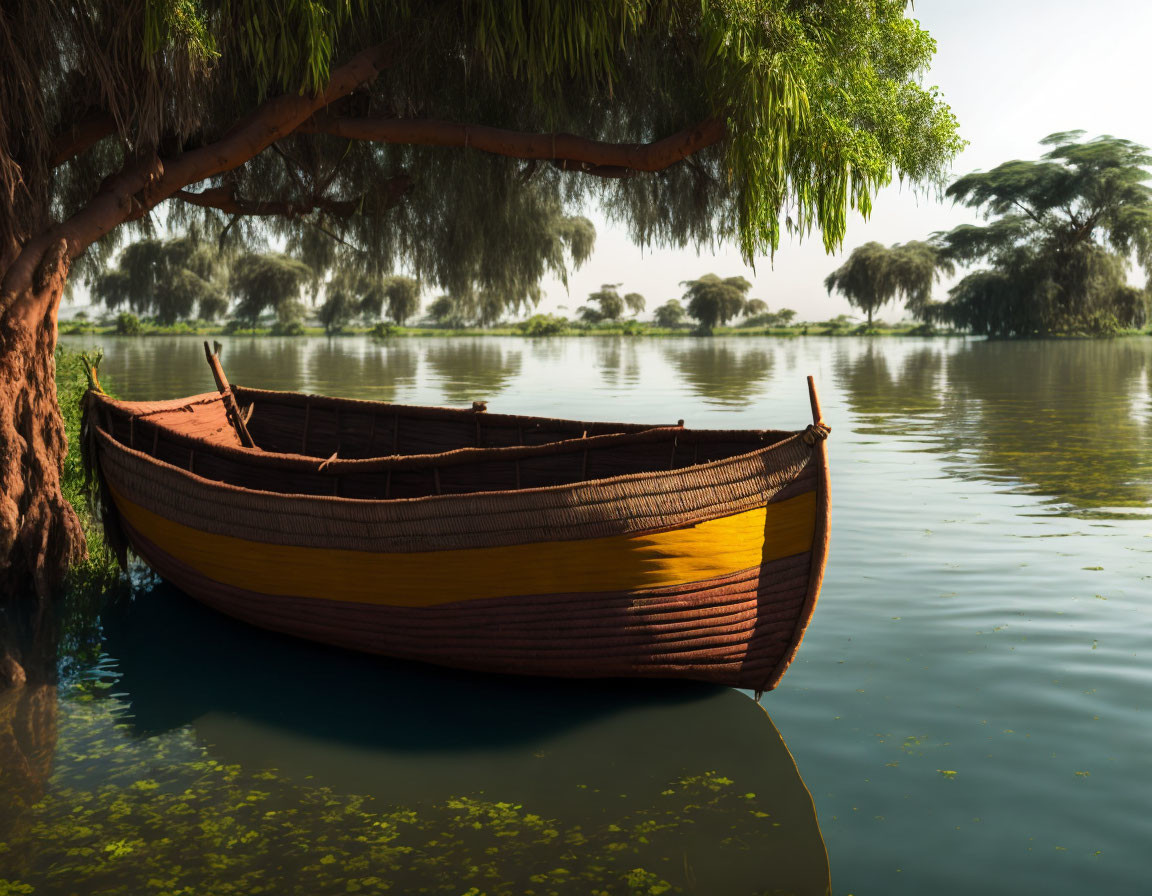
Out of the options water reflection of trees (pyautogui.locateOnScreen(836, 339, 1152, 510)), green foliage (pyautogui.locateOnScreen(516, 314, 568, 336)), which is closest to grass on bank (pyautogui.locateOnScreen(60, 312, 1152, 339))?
green foliage (pyautogui.locateOnScreen(516, 314, 568, 336))

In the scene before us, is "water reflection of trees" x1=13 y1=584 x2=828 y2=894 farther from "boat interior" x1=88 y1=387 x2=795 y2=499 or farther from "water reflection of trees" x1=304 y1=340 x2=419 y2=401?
"water reflection of trees" x1=304 y1=340 x2=419 y2=401

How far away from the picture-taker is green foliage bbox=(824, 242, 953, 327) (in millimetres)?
77750

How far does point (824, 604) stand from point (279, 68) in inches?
227

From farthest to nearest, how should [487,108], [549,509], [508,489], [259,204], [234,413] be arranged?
1. [259,204]
2. [487,108]
3. [234,413]
4. [508,489]
5. [549,509]

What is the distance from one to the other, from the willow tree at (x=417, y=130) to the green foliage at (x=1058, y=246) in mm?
52939

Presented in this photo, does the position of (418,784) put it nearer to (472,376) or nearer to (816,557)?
(816,557)

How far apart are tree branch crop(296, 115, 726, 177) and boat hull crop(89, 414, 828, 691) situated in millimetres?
5224

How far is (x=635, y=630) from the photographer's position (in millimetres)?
5262

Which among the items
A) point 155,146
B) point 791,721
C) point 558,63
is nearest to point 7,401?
point 155,146

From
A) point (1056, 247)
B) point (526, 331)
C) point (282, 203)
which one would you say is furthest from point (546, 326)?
point (282, 203)

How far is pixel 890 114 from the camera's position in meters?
10.4

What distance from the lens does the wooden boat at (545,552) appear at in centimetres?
521

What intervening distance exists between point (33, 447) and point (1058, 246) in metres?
64.5

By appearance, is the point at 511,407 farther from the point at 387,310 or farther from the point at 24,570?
the point at 387,310
